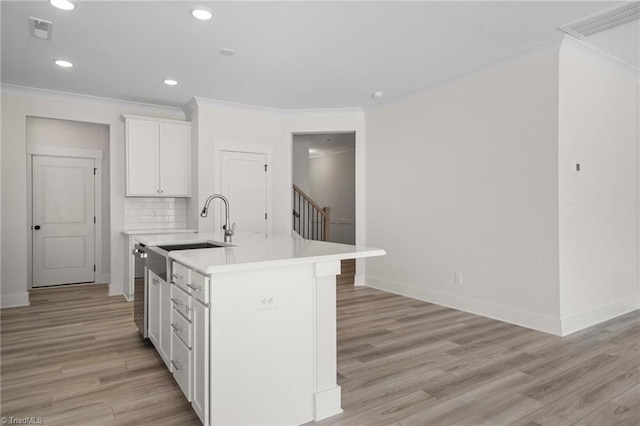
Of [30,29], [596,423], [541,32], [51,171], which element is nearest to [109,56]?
[30,29]

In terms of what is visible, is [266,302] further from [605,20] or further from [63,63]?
[63,63]

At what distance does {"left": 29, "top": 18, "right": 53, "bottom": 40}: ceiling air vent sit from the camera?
322 centimetres

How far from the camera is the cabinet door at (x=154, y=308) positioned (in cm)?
298

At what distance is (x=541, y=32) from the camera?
3.45 metres

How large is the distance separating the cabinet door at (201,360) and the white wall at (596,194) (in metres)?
3.27

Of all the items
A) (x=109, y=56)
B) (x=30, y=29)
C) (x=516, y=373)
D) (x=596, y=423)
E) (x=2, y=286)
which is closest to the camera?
(x=596, y=423)

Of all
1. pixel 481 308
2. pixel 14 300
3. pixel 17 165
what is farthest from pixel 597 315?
pixel 17 165

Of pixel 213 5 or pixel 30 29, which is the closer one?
pixel 213 5

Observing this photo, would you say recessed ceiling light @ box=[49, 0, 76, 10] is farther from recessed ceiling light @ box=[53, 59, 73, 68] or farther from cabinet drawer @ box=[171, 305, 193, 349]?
cabinet drawer @ box=[171, 305, 193, 349]

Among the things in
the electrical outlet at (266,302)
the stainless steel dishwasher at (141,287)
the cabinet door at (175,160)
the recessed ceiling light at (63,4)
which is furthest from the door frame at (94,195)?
the electrical outlet at (266,302)

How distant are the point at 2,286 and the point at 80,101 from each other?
8.35 feet

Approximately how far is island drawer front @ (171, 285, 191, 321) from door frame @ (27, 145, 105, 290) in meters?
4.70

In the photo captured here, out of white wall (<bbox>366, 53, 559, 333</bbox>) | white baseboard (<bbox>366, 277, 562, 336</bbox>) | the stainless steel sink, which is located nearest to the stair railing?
white wall (<bbox>366, 53, 559, 333</bbox>)

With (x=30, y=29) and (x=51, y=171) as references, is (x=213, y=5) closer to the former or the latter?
(x=30, y=29)
